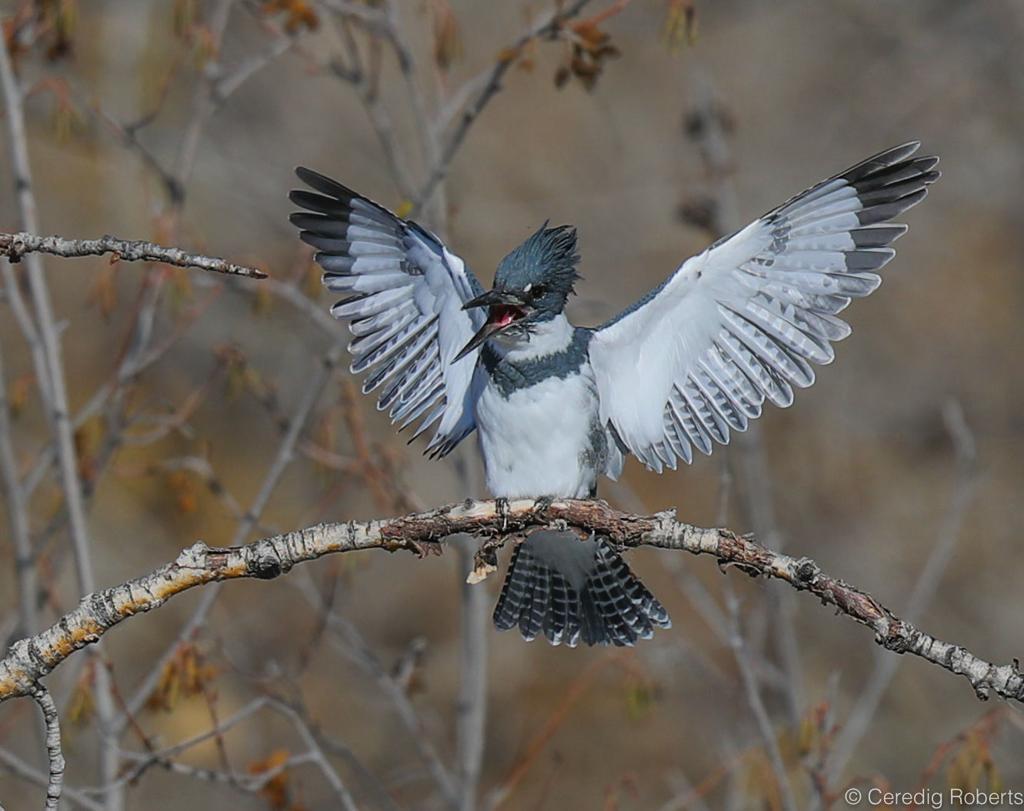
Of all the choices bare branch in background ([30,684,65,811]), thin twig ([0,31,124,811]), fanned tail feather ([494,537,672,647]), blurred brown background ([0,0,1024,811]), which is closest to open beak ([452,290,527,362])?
fanned tail feather ([494,537,672,647])

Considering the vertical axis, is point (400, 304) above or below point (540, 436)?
above

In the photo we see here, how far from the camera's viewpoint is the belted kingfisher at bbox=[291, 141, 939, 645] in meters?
2.70

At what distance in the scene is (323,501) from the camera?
328 cm

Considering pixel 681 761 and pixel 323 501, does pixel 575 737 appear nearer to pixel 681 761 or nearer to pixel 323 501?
pixel 681 761

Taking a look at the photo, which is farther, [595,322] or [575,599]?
[595,322]

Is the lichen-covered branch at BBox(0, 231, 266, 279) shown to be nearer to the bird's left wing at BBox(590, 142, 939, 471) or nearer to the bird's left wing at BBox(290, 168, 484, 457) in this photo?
the bird's left wing at BBox(290, 168, 484, 457)

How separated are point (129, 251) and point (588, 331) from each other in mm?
1456

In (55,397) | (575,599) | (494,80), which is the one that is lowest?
(575,599)

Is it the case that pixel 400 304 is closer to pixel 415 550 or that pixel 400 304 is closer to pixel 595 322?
pixel 415 550

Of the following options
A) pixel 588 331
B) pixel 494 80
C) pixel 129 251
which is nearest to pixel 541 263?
pixel 588 331

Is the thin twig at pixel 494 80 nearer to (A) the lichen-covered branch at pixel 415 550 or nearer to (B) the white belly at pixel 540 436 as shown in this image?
(B) the white belly at pixel 540 436

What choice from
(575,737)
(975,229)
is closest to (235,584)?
(575,737)

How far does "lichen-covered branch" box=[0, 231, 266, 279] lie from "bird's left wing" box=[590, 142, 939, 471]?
4.11 feet

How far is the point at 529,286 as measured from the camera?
280cm
